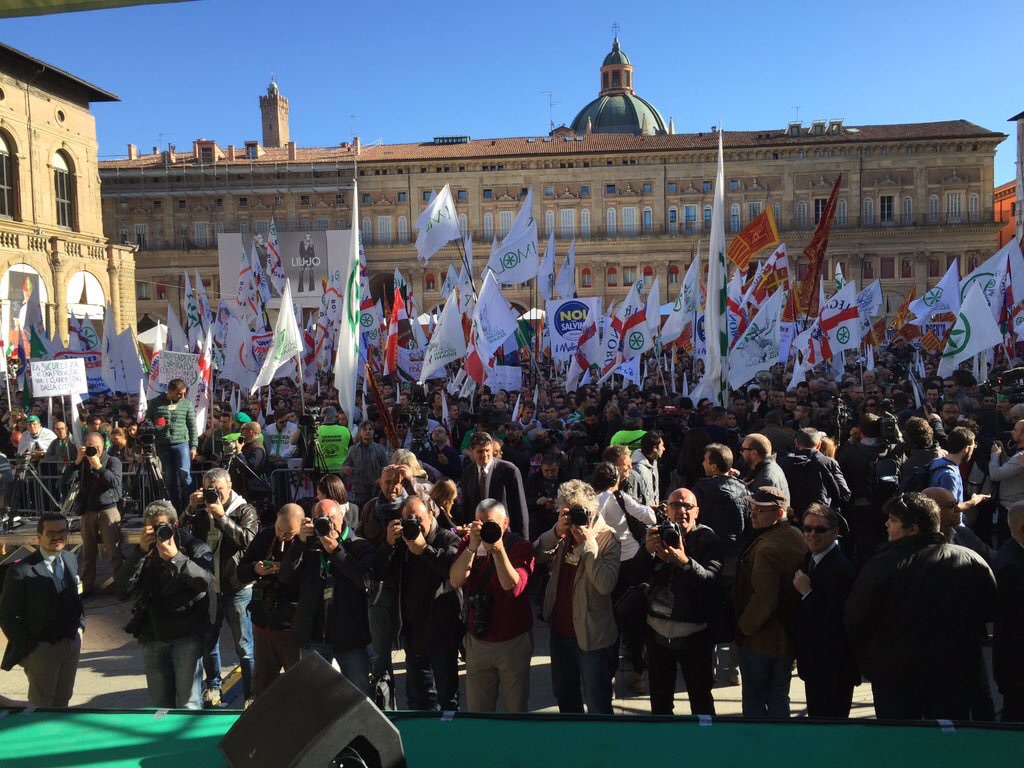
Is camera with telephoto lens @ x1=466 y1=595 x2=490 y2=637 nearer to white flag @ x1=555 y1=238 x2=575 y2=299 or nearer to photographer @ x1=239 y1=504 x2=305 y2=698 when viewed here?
photographer @ x1=239 y1=504 x2=305 y2=698

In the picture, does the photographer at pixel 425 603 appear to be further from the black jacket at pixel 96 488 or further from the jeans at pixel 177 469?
the jeans at pixel 177 469

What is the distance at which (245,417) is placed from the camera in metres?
10.8

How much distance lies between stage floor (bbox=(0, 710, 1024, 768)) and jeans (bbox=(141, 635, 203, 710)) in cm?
148

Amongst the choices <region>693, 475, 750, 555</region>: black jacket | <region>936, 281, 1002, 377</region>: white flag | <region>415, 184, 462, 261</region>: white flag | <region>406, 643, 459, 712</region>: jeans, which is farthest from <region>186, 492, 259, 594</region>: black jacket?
<region>936, 281, 1002, 377</region>: white flag

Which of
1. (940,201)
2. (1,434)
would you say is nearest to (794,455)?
(1,434)


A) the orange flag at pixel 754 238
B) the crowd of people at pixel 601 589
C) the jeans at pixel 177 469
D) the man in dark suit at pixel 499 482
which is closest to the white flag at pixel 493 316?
the orange flag at pixel 754 238

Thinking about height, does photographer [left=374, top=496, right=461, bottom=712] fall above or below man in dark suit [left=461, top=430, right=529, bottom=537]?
below

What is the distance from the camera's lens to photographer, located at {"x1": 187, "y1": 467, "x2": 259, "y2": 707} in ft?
19.2

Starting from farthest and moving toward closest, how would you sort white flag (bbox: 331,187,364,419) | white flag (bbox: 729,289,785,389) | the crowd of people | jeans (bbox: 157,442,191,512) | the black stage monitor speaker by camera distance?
white flag (bbox: 729,289,785,389) < jeans (bbox: 157,442,191,512) < white flag (bbox: 331,187,364,419) < the crowd of people < the black stage monitor speaker

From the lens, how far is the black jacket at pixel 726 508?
19.1ft

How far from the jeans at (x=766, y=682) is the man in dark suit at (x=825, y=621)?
21 cm

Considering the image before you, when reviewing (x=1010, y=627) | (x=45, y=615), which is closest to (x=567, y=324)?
(x=45, y=615)

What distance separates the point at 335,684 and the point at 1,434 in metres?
12.8

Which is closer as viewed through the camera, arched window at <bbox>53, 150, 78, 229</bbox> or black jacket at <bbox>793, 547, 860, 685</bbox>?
black jacket at <bbox>793, 547, 860, 685</bbox>
